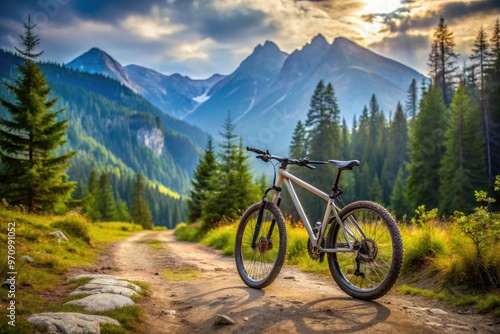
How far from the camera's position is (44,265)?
24.9 feet

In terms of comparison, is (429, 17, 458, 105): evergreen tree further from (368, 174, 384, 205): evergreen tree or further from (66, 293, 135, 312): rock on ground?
(66, 293, 135, 312): rock on ground

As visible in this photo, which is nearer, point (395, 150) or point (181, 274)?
point (181, 274)

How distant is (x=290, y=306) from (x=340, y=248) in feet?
3.59

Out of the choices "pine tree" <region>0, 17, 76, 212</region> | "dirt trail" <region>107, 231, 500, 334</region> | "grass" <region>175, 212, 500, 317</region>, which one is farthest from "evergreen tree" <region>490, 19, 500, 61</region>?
"dirt trail" <region>107, 231, 500, 334</region>

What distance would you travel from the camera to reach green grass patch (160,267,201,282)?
7.83m

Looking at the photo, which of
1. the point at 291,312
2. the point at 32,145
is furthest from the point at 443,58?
the point at 291,312

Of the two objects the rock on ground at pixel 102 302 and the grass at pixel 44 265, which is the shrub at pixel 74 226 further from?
the rock on ground at pixel 102 302

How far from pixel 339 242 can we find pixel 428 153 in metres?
39.2

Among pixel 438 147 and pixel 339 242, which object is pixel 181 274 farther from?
pixel 438 147

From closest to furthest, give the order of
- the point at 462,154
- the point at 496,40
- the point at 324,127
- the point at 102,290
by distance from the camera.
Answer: the point at 102,290
the point at 462,154
the point at 496,40
the point at 324,127

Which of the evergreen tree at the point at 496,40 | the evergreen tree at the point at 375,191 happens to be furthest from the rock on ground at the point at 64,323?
the evergreen tree at the point at 375,191

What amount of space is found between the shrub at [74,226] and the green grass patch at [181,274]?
555 cm

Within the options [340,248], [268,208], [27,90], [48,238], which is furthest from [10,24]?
[340,248]

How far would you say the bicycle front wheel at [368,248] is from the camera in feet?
14.4
